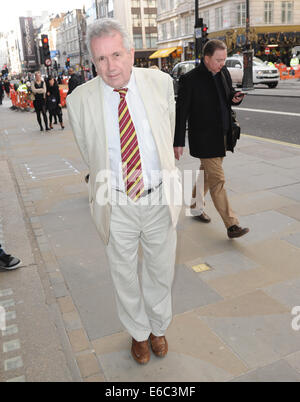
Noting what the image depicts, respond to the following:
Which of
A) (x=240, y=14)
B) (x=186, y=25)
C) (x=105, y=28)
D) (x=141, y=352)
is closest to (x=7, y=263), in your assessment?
(x=141, y=352)

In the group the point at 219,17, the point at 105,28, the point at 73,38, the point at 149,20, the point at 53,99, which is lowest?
the point at 53,99

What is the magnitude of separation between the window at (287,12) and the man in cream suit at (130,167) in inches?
1696

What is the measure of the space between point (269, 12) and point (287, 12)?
2091 mm

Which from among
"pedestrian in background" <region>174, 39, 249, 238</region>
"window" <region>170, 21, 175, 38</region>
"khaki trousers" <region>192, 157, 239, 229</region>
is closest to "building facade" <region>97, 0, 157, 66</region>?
"window" <region>170, 21, 175, 38</region>

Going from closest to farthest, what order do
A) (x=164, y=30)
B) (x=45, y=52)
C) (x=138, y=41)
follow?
(x=45, y=52)
(x=164, y=30)
(x=138, y=41)

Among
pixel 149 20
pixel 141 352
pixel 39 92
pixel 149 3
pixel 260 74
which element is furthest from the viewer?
pixel 149 20

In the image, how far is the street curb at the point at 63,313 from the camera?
99.4 inches

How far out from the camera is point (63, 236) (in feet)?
15.3

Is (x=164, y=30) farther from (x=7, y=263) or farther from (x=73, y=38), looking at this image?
(x=7, y=263)

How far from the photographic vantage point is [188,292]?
3344 millimetres

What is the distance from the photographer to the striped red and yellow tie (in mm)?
2223

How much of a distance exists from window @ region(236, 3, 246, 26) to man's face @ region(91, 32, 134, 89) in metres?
40.2

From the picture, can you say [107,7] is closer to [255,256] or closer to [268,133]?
[268,133]

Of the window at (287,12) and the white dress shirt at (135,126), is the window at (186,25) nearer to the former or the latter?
the window at (287,12)
